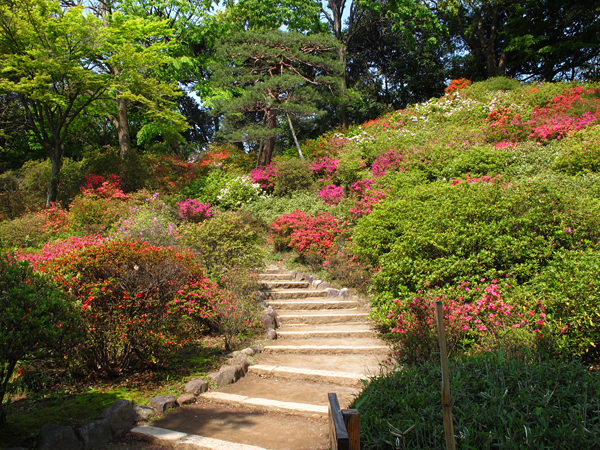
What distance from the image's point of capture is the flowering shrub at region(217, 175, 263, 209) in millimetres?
14336

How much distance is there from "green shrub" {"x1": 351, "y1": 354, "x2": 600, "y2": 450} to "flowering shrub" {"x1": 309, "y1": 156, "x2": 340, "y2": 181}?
36.7 feet

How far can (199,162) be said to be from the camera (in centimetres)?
1672

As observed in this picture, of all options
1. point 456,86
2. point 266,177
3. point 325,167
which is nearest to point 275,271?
point 325,167

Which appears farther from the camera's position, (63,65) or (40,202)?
(40,202)

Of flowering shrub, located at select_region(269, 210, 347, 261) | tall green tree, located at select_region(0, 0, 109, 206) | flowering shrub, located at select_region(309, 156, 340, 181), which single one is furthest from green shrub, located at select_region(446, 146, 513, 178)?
tall green tree, located at select_region(0, 0, 109, 206)

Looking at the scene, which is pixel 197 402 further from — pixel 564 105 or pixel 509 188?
pixel 564 105

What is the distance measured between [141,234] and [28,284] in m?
5.26

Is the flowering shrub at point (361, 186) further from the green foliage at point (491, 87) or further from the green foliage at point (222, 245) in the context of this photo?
the green foliage at point (491, 87)

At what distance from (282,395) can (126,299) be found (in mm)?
2150

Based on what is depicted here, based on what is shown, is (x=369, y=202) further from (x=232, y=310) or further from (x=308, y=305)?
(x=232, y=310)

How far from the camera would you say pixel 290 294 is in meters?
8.34

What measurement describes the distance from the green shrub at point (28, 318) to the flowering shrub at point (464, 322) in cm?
367

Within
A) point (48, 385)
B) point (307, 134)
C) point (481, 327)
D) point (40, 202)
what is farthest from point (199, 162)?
point (481, 327)

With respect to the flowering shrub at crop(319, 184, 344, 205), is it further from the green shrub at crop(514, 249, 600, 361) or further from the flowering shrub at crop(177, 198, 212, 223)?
the green shrub at crop(514, 249, 600, 361)
